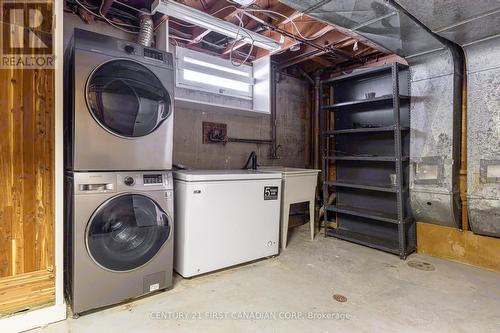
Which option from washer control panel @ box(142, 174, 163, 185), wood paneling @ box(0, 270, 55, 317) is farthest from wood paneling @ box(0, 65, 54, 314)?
washer control panel @ box(142, 174, 163, 185)

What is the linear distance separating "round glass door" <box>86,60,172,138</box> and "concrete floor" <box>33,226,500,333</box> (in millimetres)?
1157

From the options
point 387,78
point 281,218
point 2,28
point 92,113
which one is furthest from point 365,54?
point 2,28

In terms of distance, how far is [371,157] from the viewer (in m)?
2.91

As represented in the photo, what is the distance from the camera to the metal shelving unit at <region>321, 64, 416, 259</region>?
2768 millimetres

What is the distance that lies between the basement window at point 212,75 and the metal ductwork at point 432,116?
4.41 feet

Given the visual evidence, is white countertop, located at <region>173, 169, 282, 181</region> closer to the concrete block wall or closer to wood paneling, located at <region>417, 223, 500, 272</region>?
the concrete block wall

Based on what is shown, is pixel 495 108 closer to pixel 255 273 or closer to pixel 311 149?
pixel 311 149

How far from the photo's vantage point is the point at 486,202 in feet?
7.70

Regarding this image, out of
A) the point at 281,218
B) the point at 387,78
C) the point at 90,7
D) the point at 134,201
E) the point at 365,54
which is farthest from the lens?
the point at 365,54

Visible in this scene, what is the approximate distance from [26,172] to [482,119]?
342 cm

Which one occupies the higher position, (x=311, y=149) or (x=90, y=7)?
(x=90, y=7)

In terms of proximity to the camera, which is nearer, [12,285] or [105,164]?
[12,285]

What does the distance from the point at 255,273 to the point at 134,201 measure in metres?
1.17

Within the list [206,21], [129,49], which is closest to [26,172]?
[129,49]
